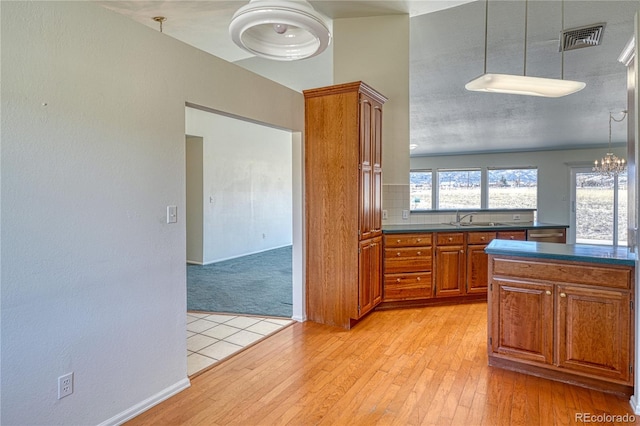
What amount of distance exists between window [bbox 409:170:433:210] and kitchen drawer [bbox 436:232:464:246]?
7254mm

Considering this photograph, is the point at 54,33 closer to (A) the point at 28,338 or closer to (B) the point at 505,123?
(A) the point at 28,338

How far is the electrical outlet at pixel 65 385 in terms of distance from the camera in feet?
5.84

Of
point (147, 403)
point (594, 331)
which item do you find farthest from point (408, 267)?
point (147, 403)

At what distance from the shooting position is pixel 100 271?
1.94 metres

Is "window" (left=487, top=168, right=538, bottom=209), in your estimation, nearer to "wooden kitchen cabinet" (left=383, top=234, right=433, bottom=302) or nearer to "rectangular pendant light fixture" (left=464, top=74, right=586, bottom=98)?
"wooden kitchen cabinet" (left=383, top=234, right=433, bottom=302)

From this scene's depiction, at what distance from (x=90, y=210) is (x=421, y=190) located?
34.7ft

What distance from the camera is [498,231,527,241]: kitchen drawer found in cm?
425

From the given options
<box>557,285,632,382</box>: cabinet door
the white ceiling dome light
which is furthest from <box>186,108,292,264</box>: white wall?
<box>557,285,632,382</box>: cabinet door

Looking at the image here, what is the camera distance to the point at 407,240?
13.0 feet

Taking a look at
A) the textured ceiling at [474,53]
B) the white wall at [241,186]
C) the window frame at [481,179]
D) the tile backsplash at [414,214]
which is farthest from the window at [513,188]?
the white wall at [241,186]

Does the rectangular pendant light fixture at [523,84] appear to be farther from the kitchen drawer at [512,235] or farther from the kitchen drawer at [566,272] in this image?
the kitchen drawer at [512,235]

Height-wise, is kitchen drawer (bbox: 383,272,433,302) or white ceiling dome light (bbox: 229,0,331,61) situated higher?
white ceiling dome light (bbox: 229,0,331,61)

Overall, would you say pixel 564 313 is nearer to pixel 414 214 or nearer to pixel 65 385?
pixel 414 214

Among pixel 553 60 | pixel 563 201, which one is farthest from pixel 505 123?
pixel 563 201
